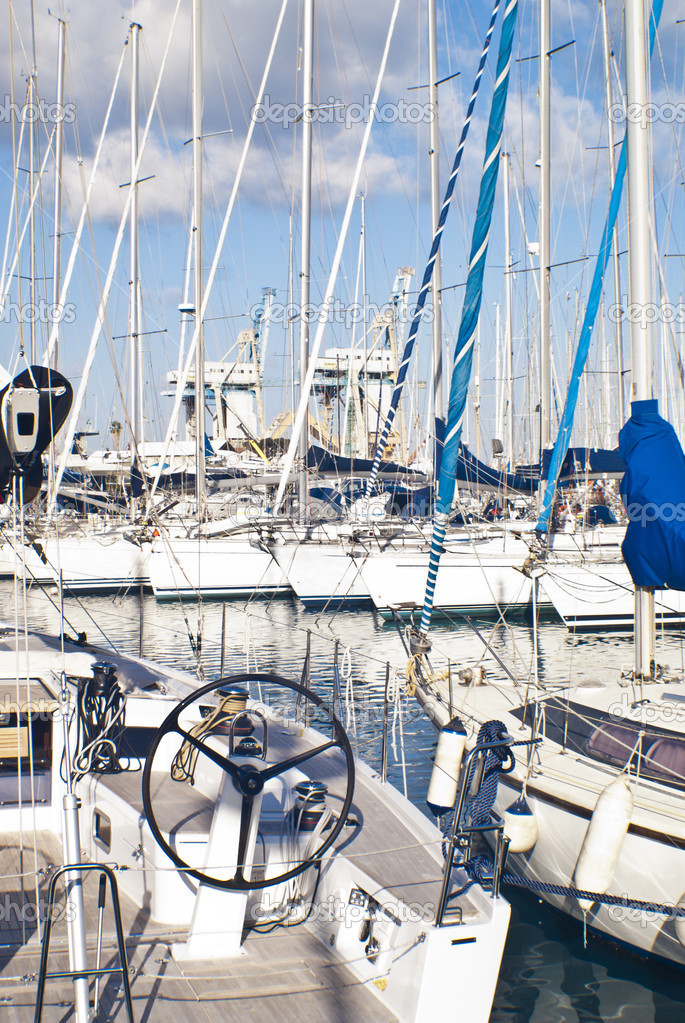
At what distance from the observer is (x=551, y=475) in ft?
43.9

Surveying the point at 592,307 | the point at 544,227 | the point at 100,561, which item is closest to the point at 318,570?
the point at 100,561

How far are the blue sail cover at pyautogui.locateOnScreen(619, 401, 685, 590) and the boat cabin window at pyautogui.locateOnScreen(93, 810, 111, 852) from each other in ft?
16.1

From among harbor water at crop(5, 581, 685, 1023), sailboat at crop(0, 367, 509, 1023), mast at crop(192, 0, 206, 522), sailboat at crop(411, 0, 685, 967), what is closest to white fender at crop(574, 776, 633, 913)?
sailboat at crop(411, 0, 685, 967)

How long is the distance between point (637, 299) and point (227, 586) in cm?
1677

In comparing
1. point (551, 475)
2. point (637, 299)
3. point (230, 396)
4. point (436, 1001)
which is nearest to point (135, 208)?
point (551, 475)

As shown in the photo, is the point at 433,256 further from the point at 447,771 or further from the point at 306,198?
the point at 447,771

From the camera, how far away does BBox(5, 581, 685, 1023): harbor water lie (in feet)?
19.2

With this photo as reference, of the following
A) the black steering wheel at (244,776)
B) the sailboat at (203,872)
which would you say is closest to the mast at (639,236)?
the sailboat at (203,872)

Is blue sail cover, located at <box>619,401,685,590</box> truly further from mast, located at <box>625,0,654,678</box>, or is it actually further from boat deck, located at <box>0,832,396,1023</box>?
boat deck, located at <box>0,832,396,1023</box>

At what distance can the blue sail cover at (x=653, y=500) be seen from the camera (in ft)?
24.3

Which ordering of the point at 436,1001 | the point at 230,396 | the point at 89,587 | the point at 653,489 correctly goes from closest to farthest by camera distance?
the point at 436,1001 < the point at 653,489 < the point at 89,587 < the point at 230,396

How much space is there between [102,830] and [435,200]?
18947 millimetres

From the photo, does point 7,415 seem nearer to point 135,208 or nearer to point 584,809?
point 584,809

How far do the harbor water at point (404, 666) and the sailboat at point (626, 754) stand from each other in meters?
0.29
